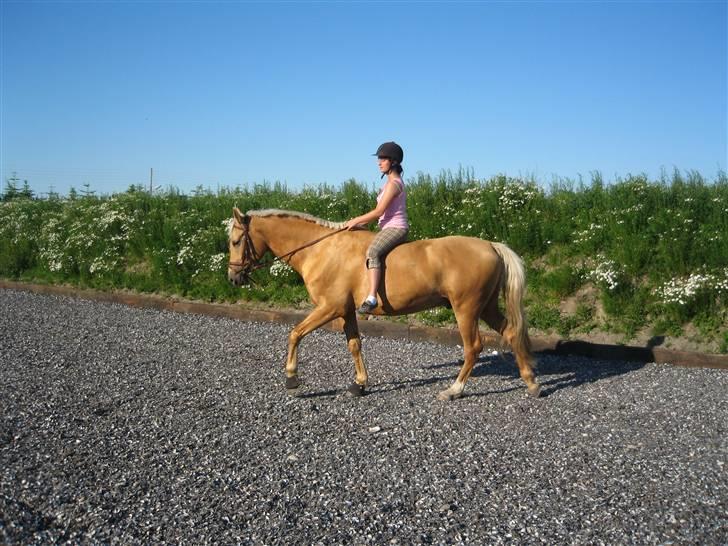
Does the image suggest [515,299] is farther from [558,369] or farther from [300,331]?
[300,331]

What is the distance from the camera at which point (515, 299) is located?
678 centimetres

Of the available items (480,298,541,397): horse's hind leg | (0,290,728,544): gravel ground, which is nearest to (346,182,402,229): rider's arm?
(480,298,541,397): horse's hind leg

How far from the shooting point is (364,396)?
6.70 meters

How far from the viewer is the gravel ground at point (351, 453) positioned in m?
3.72

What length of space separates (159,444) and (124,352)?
407cm

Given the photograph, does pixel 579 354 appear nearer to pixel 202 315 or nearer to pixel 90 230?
pixel 202 315

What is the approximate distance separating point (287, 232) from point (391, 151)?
146cm

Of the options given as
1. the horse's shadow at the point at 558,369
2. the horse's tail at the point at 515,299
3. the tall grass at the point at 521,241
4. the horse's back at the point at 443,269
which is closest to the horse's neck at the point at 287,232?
the horse's back at the point at 443,269

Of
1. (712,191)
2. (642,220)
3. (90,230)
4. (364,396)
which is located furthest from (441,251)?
(90,230)

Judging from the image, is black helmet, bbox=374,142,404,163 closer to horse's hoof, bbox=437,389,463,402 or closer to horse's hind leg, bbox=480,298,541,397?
horse's hind leg, bbox=480,298,541,397

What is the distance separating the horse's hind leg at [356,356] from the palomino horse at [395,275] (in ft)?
0.04

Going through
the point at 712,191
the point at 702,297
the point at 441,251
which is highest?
the point at 712,191

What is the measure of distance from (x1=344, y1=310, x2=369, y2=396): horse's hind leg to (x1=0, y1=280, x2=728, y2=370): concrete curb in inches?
64.9

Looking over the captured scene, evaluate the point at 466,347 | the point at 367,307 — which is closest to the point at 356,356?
the point at 367,307
